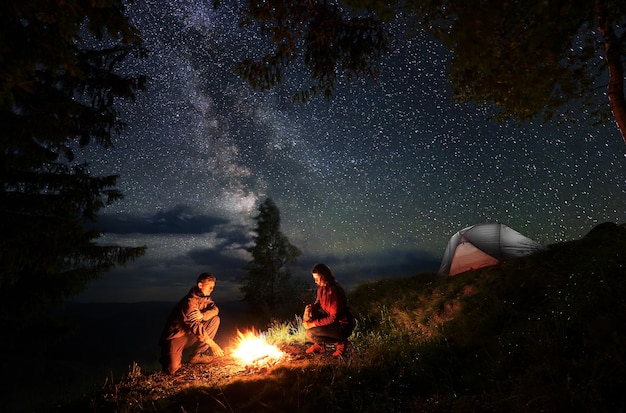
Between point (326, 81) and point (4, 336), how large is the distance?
972cm

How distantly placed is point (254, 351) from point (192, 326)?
1.54m

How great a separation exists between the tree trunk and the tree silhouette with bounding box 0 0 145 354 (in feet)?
27.9

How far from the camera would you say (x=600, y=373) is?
3.19m

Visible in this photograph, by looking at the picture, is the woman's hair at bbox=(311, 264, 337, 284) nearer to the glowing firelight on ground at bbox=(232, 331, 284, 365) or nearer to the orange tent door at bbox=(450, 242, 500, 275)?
the glowing firelight on ground at bbox=(232, 331, 284, 365)

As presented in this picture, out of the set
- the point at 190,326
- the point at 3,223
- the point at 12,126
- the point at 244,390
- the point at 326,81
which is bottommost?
the point at 244,390

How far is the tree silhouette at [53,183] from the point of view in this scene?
4.79 m

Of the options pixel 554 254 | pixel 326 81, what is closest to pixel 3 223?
pixel 326 81

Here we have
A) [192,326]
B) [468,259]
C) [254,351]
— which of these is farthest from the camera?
[468,259]

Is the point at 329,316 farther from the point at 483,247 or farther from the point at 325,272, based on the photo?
the point at 483,247

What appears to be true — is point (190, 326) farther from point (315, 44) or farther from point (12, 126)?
point (315, 44)

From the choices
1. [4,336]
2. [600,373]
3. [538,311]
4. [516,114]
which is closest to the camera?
[600,373]

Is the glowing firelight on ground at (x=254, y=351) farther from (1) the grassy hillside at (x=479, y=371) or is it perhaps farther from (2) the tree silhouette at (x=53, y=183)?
(2) the tree silhouette at (x=53, y=183)

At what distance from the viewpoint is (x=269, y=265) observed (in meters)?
23.0

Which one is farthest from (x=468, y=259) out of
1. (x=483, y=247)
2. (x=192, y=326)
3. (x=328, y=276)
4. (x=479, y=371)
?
(x=192, y=326)
